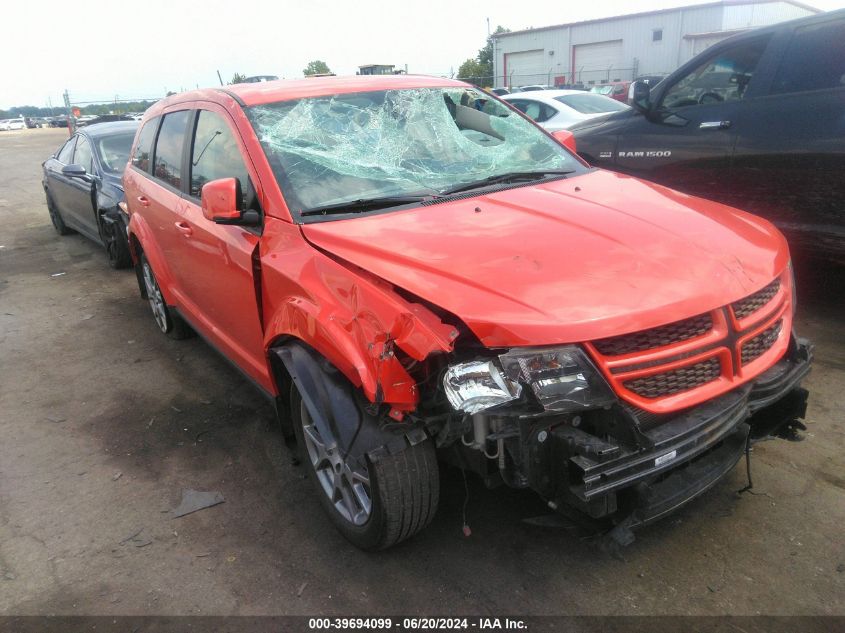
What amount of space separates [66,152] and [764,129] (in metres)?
8.35

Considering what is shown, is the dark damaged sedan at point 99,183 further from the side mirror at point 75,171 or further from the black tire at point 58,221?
the black tire at point 58,221

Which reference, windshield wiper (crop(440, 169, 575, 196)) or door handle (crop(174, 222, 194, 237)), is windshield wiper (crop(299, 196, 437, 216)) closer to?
windshield wiper (crop(440, 169, 575, 196))

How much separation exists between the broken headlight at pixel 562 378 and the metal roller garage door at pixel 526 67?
42963 millimetres

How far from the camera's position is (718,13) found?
1441 inches

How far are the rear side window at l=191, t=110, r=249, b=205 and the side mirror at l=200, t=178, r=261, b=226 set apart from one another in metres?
0.22

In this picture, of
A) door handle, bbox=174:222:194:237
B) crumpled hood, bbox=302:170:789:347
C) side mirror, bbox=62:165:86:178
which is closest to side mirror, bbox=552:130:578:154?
crumpled hood, bbox=302:170:789:347

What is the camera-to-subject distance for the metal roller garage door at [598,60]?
40562 mm

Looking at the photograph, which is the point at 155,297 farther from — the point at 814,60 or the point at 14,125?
the point at 14,125

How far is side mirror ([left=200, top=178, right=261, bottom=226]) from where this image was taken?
2805mm

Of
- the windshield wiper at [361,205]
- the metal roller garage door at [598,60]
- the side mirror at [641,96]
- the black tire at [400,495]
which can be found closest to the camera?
the black tire at [400,495]

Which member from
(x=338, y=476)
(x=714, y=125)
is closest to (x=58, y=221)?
(x=338, y=476)

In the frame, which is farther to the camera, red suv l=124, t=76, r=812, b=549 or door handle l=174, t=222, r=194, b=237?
door handle l=174, t=222, r=194, b=237

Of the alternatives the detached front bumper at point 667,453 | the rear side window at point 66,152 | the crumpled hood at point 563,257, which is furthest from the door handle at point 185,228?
the rear side window at point 66,152

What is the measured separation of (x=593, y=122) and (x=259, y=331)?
4.26 meters
